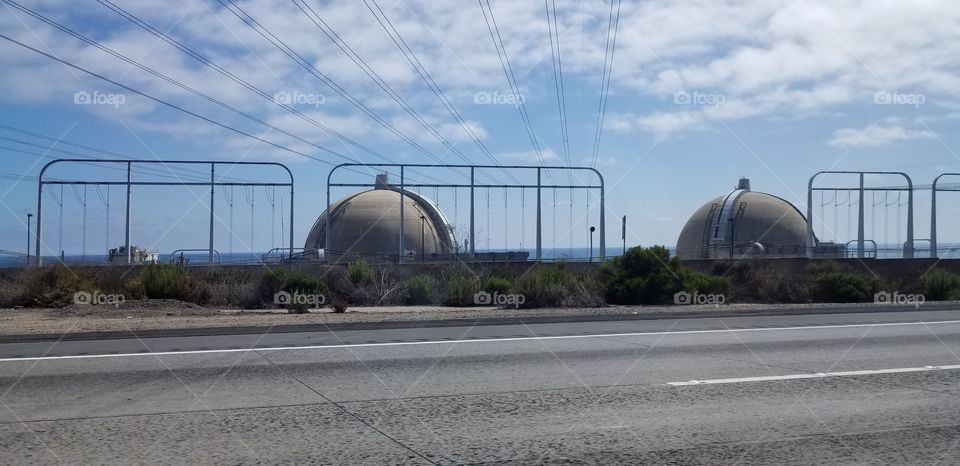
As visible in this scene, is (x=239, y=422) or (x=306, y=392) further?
(x=306, y=392)

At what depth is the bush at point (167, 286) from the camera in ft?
86.6

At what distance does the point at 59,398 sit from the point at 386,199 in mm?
48156

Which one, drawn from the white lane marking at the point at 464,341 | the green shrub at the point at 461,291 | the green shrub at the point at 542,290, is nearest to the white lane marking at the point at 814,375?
the white lane marking at the point at 464,341

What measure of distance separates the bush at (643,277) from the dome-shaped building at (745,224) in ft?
99.0

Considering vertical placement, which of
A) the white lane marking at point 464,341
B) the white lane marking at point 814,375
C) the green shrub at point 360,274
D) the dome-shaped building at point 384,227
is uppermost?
the dome-shaped building at point 384,227

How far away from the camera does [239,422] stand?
27.2 ft

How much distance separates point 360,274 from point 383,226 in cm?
2551

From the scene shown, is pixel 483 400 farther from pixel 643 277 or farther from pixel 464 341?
pixel 643 277

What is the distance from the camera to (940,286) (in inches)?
1276

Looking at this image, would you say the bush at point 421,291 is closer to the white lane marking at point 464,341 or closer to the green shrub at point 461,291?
the green shrub at point 461,291

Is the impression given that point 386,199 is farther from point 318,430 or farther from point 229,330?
point 318,430

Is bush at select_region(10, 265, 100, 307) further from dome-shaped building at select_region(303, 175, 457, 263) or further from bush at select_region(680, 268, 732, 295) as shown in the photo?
dome-shaped building at select_region(303, 175, 457, 263)

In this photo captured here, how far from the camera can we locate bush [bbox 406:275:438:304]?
28.2m

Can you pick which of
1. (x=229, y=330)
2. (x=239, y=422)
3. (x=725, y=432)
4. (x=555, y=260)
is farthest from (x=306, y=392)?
(x=555, y=260)
